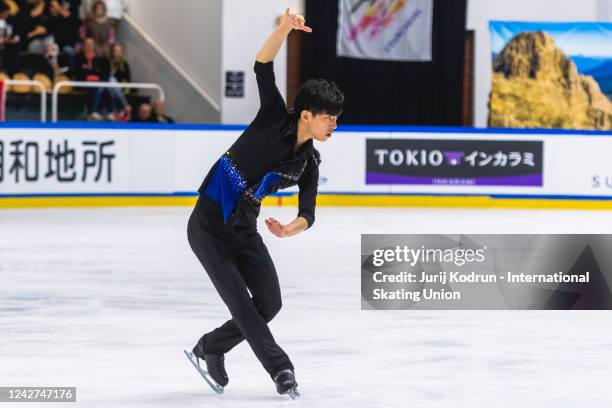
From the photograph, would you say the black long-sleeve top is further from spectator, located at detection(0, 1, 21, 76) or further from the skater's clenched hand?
spectator, located at detection(0, 1, 21, 76)

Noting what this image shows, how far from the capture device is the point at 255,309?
16.3ft

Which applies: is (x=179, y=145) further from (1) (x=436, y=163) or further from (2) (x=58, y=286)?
(2) (x=58, y=286)

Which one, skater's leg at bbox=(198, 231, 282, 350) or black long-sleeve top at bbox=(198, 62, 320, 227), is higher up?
black long-sleeve top at bbox=(198, 62, 320, 227)

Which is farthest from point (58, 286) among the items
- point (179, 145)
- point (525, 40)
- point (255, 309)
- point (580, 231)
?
point (525, 40)

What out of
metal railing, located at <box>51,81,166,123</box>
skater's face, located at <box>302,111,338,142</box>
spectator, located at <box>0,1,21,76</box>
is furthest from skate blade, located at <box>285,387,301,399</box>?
spectator, located at <box>0,1,21,76</box>

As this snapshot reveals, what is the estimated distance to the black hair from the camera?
15.7 feet

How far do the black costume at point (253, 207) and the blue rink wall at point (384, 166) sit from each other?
10470 mm

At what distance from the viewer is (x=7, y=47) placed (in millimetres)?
17656

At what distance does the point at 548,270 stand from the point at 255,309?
271cm

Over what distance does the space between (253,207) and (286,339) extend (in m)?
1.85

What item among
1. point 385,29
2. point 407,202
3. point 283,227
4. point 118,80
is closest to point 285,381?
point 283,227

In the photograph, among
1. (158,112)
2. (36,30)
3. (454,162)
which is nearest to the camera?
(454,162)

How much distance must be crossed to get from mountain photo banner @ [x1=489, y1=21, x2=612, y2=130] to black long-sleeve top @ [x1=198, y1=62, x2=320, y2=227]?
39.7ft

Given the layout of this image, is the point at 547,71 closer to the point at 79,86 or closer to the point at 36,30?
the point at 79,86
